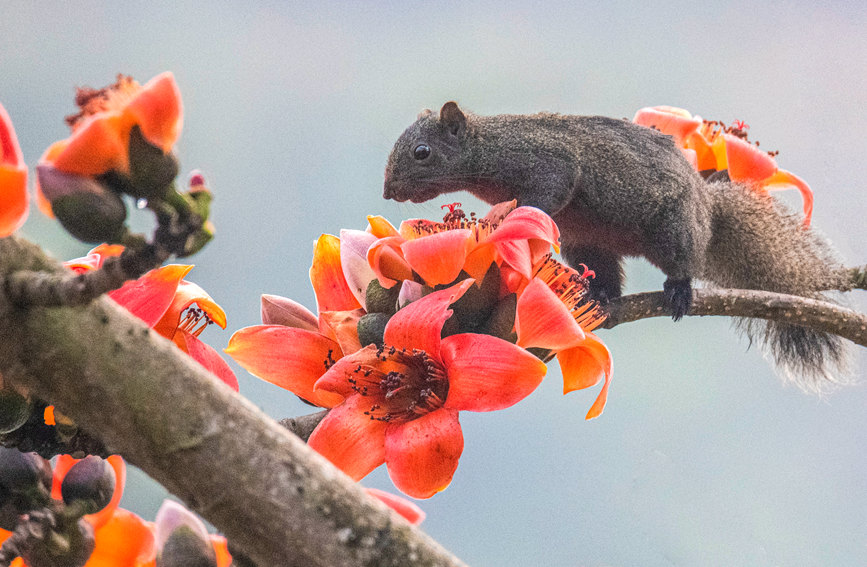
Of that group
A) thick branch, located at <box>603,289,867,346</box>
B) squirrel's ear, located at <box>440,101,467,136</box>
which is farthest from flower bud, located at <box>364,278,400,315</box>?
squirrel's ear, located at <box>440,101,467,136</box>

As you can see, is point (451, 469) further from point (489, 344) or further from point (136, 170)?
point (136, 170)

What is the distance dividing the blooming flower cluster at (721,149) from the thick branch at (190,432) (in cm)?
58

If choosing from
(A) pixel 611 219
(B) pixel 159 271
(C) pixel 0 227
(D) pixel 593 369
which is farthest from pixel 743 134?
(C) pixel 0 227

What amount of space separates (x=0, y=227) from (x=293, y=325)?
227 mm

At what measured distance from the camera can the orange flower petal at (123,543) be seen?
33cm

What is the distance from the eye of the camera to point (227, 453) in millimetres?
191

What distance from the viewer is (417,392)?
0.36m

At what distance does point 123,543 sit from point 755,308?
52 centimetres

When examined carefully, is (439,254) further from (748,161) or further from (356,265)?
(748,161)

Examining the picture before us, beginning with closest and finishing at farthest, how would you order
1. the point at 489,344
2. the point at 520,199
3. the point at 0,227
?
1. the point at 0,227
2. the point at 489,344
3. the point at 520,199

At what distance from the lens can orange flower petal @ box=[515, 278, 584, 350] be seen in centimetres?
32

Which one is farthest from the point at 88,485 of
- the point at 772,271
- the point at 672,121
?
the point at 772,271

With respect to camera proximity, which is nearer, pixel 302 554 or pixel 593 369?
pixel 302 554

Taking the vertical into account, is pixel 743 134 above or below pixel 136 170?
below
